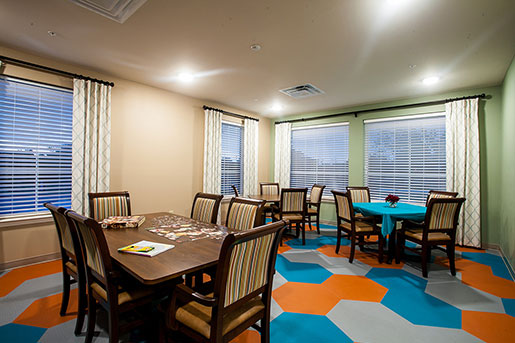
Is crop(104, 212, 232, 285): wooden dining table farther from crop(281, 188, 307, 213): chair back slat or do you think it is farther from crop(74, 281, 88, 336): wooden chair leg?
crop(281, 188, 307, 213): chair back slat

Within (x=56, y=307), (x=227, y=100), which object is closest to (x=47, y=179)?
(x=56, y=307)

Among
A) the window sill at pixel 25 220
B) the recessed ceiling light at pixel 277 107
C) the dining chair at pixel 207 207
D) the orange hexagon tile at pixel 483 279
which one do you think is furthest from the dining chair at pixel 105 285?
the recessed ceiling light at pixel 277 107

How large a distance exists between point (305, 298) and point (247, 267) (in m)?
1.43

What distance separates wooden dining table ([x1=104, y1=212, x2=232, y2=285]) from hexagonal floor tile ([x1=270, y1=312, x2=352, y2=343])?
33.8 inches

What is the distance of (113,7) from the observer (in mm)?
2119

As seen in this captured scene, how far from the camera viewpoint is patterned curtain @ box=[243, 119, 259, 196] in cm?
581

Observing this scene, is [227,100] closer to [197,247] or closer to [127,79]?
[127,79]

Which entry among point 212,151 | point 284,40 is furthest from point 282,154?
point 284,40

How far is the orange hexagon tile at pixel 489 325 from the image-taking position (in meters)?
1.83

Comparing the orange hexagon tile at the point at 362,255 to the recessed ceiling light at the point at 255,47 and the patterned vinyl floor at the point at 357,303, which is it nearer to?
the patterned vinyl floor at the point at 357,303

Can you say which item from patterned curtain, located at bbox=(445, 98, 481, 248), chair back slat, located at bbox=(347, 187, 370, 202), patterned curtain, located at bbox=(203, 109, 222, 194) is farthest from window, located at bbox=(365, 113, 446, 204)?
patterned curtain, located at bbox=(203, 109, 222, 194)

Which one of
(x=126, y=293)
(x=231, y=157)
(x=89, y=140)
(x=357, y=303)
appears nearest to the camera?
(x=126, y=293)

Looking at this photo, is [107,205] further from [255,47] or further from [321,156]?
[321,156]

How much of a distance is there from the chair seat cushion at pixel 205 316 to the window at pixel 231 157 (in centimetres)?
426
